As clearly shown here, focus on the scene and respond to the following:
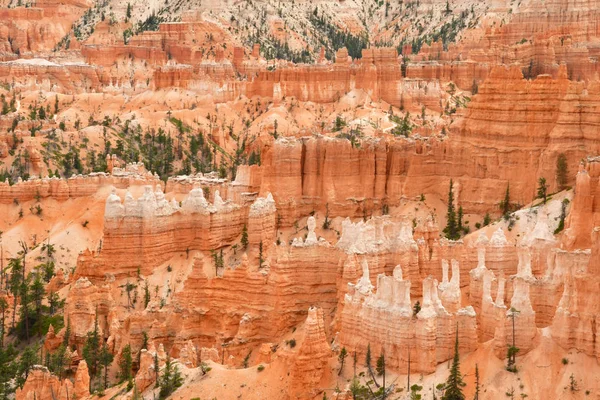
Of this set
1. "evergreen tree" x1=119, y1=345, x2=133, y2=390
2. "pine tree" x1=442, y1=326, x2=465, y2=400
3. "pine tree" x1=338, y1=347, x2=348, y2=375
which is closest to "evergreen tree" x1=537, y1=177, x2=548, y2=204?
"pine tree" x1=338, y1=347, x2=348, y2=375

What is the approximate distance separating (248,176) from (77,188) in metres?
13.2

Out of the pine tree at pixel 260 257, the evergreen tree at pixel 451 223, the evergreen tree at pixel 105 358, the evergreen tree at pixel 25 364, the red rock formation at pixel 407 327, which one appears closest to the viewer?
the red rock formation at pixel 407 327

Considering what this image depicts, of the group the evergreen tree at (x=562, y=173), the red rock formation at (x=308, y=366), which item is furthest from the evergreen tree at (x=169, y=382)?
the evergreen tree at (x=562, y=173)

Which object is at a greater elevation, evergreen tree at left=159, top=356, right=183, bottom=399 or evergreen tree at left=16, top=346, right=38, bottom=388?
evergreen tree at left=159, top=356, right=183, bottom=399

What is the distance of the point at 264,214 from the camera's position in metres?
69.6

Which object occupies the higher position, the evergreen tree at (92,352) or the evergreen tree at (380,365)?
the evergreen tree at (380,365)

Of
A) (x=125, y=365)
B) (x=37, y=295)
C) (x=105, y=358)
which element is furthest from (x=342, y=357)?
(x=37, y=295)

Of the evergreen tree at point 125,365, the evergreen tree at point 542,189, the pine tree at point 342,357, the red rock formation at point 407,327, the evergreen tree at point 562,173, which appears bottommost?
the evergreen tree at point 125,365

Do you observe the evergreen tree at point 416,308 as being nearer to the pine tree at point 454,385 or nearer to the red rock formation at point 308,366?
the pine tree at point 454,385

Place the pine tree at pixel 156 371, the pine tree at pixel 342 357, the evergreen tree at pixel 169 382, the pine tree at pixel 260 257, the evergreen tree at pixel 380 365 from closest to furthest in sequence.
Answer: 1. the evergreen tree at pixel 380 365
2. the pine tree at pixel 342 357
3. the evergreen tree at pixel 169 382
4. the pine tree at pixel 156 371
5. the pine tree at pixel 260 257

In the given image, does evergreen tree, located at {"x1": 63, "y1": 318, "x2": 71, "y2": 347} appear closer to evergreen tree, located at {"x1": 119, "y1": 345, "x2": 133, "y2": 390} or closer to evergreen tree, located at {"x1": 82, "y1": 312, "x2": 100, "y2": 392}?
evergreen tree, located at {"x1": 82, "y1": 312, "x2": 100, "y2": 392}

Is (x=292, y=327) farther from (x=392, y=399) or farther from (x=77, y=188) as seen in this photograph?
(x=77, y=188)

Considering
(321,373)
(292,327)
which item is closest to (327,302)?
(292,327)

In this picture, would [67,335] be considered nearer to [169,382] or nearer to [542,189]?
[169,382]
